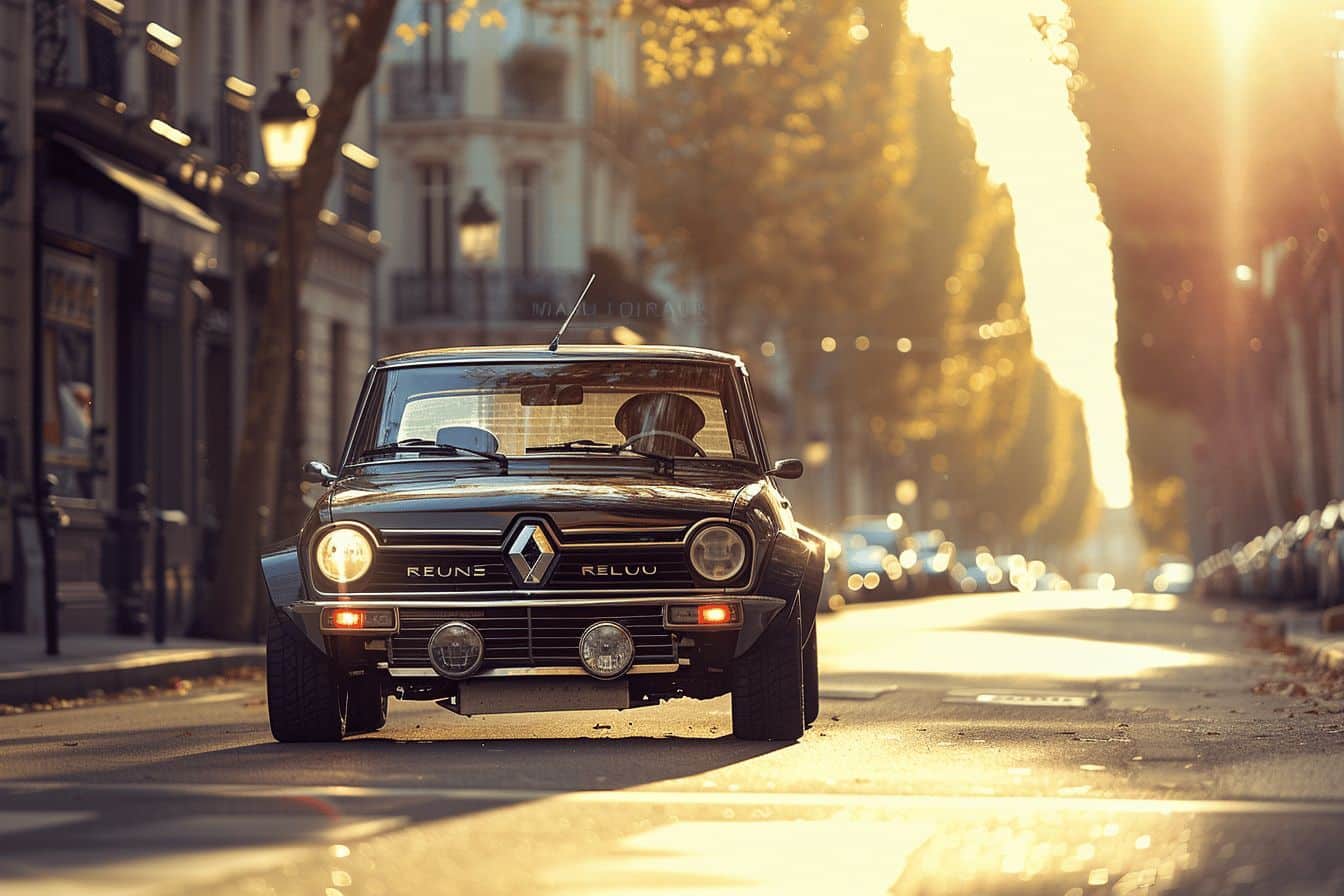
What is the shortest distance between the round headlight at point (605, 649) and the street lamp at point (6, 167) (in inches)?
557

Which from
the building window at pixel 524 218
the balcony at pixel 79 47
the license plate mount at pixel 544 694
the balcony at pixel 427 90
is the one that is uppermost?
the balcony at pixel 427 90

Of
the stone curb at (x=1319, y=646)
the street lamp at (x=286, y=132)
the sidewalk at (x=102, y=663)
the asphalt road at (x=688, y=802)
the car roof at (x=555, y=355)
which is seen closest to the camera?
the asphalt road at (x=688, y=802)

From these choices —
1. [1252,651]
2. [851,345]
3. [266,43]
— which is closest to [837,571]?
[266,43]

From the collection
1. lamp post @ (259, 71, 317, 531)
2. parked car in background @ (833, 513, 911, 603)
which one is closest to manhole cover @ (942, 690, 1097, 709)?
lamp post @ (259, 71, 317, 531)

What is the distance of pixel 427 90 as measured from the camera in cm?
5781

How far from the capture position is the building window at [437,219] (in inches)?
2264

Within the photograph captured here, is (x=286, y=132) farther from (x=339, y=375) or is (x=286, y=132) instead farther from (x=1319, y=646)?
(x=339, y=375)

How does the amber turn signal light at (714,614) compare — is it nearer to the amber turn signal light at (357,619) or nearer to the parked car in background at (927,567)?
the amber turn signal light at (357,619)

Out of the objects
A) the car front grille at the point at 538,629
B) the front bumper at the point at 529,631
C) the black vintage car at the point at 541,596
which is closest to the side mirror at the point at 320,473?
the black vintage car at the point at 541,596

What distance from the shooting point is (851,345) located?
73.2 metres

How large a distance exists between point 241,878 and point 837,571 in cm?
3568

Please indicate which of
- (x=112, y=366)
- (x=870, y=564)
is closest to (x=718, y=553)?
(x=112, y=366)

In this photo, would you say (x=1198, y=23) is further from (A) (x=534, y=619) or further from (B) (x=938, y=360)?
Answer: (B) (x=938, y=360)

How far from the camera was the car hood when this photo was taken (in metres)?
10.1
